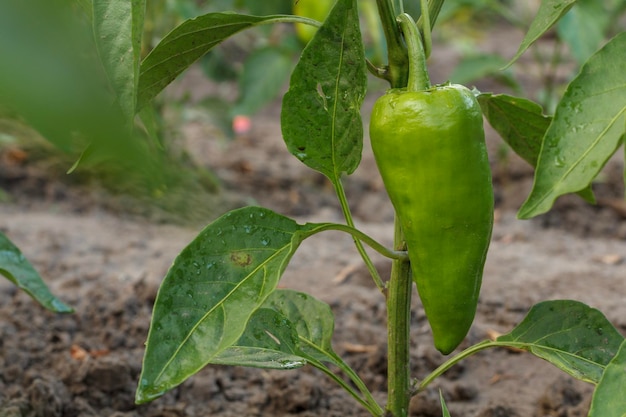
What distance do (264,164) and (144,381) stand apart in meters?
2.95

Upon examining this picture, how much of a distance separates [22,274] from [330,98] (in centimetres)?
57

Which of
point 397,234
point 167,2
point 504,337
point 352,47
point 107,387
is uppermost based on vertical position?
point 167,2

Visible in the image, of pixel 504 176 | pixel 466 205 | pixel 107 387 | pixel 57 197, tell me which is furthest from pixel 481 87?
pixel 466 205

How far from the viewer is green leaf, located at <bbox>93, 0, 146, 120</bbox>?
663mm

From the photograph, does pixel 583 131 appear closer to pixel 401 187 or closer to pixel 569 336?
pixel 401 187

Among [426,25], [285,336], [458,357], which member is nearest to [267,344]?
[285,336]

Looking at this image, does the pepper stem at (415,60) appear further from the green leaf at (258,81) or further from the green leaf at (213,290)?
the green leaf at (258,81)

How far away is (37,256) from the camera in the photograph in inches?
91.8

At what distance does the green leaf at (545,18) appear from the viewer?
0.82 metres

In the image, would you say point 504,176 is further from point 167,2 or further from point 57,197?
point 57,197

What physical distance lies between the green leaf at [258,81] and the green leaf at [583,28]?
105 cm

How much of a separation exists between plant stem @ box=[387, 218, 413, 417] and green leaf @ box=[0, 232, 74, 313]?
1.70ft

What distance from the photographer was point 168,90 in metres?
3.77

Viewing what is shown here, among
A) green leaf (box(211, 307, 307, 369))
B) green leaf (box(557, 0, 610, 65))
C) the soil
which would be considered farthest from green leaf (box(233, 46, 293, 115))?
green leaf (box(211, 307, 307, 369))
